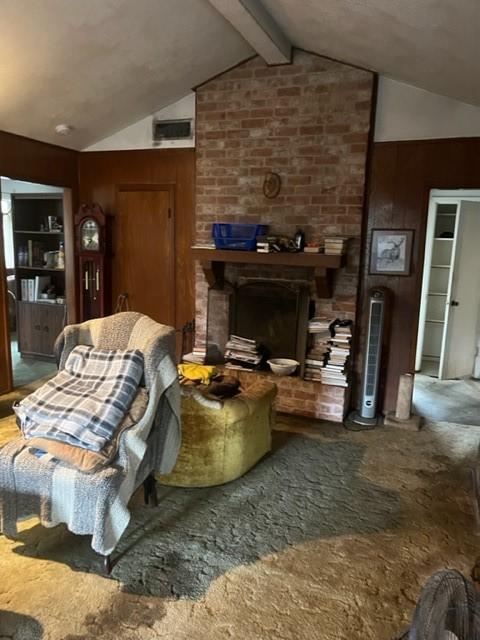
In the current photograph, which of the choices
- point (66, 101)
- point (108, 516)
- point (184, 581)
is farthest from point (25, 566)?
point (66, 101)

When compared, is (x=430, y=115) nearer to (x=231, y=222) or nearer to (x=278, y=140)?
(x=278, y=140)

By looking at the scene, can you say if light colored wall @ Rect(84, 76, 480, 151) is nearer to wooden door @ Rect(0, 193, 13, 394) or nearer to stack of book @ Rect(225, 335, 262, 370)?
stack of book @ Rect(225, 335, 262, 370)

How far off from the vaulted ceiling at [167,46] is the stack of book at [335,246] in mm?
1214

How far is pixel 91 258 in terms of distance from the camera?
4559 millimetres

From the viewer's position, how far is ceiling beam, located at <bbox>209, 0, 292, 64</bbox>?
272 cm

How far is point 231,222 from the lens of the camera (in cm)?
409

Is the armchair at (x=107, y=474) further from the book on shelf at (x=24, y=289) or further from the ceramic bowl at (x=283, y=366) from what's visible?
the book on shelf at (x=24, y=289)

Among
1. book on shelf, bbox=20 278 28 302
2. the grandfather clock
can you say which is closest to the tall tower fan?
the grandfather clock

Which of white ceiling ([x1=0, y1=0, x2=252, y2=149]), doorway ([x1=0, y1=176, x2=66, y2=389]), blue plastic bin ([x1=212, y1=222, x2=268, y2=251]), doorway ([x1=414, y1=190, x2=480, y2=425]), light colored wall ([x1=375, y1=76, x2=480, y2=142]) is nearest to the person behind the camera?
white ceiling ([x1=0, y1=0, x2=252, y2=149])

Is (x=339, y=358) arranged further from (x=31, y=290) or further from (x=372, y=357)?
(x=31, y=290)

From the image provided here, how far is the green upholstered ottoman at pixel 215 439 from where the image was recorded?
103 inches

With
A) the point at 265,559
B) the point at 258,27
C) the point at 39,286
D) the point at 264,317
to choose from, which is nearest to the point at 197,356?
the point at 264,317

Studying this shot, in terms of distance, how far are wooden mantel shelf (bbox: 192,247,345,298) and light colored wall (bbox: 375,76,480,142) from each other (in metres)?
1.07

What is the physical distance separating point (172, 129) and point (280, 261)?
170 centimetres
